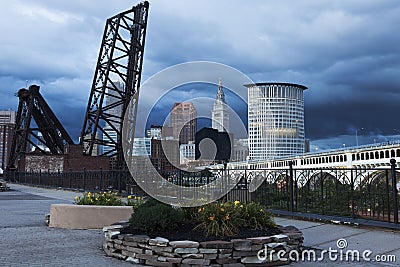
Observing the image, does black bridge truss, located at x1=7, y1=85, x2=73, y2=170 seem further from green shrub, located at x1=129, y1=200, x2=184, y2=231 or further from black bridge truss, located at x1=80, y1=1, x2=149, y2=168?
green shrub, located at x1=129, y1=200, x2=184, y2=231

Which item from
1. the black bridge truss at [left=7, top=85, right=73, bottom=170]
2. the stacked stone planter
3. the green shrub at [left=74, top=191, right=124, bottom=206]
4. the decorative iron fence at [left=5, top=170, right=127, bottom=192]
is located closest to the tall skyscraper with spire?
the stacked stone planter

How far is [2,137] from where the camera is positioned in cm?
8238

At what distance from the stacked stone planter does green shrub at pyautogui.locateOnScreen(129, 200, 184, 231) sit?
515mm

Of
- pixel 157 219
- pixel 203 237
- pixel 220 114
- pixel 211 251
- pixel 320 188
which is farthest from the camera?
pixel 320 188

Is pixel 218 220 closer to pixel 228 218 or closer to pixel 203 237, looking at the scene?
pixel 228 218

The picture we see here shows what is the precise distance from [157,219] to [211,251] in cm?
141

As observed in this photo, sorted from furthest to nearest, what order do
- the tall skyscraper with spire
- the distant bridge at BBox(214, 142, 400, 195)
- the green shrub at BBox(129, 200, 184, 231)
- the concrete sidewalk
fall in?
1. the distant bridge at BBox(214, 142, 400, 195)
2. the tall skyscraper with spire
3. the green shrub at BBox(129, 200, 184, 231)
4. the concrete sidewalk

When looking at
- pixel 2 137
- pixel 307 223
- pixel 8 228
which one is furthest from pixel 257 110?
pixel 2 137

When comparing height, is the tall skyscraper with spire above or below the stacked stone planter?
above

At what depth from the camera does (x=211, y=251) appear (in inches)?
231

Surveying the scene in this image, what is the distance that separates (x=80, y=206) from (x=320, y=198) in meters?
6.37

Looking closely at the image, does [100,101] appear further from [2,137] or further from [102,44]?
[2,137]

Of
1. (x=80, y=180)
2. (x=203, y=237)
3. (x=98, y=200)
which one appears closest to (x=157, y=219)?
(x=203, y=237)

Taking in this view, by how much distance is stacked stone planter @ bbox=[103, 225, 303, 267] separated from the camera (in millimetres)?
5871
